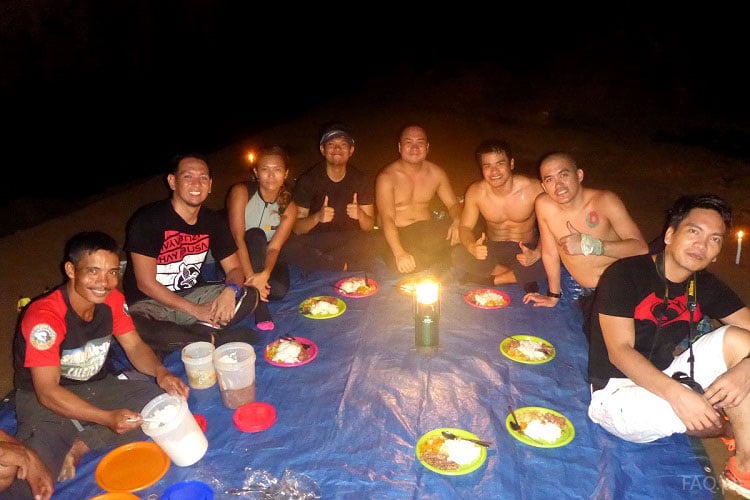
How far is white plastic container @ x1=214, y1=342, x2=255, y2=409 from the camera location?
300cm

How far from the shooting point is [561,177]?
3.79 metres

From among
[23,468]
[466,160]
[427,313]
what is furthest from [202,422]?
[466,160]

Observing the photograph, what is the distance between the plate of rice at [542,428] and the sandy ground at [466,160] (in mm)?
1303

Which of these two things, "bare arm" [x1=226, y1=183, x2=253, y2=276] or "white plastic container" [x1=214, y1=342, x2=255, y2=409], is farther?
"bare arm" [x1=226, y1=183, x2=253, y2=276]

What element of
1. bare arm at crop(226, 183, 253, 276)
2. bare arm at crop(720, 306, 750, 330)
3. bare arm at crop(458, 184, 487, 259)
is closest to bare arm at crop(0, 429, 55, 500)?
bare arm at crop(226, 183, 253, 276)

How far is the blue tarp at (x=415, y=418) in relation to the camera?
254cm

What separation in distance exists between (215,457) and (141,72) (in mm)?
23157

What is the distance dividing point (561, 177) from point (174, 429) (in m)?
3.17

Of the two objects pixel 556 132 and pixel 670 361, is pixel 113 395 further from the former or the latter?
pixel 556 132

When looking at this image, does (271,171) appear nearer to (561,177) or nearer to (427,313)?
(427,313)

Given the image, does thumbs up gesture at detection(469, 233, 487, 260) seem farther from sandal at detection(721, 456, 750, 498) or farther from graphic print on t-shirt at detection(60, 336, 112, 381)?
graphic print on t-shirt at detection(60, 336, 112, 381)

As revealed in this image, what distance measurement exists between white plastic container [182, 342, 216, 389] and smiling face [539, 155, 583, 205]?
9.20 feet

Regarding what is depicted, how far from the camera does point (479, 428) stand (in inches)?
114

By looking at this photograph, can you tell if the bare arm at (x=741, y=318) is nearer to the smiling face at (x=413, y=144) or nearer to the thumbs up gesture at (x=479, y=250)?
the thumbs up gesture at (x=479, y=250)
